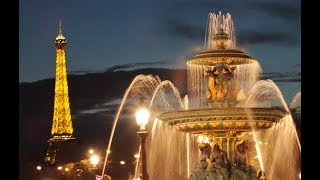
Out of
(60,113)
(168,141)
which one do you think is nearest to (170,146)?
(168,141)

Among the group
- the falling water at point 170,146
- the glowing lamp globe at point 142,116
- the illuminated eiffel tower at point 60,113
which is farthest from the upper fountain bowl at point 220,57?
the illuminated eiffel tower at point 60,113

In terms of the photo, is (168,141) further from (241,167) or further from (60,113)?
(60,113)

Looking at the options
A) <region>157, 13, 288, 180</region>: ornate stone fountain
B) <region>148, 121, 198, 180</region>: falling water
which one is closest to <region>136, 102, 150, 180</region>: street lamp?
<region>148, 121, 198, 180</region>: falling water

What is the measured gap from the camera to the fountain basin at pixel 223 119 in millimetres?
18891

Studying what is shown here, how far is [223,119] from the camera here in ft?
62.1

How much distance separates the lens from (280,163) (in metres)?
33.3

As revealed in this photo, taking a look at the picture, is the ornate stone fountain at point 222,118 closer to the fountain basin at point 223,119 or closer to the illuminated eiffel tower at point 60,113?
the fountain basin at point 223,119

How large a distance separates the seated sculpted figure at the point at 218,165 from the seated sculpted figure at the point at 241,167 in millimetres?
145

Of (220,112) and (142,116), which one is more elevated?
(142,116)

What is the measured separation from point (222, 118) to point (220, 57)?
122 cm
